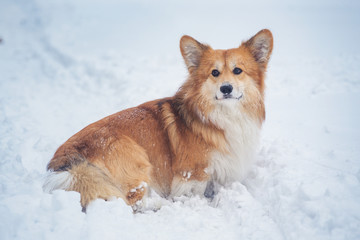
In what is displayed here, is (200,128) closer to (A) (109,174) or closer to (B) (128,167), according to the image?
(B) (128,167)

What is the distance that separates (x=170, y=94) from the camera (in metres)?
6.13

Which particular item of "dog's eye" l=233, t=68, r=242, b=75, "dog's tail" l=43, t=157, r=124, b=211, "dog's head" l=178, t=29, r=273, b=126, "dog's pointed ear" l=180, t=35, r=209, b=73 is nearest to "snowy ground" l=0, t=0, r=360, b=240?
"dog's tail" l=43, t=157, r=124, b=211

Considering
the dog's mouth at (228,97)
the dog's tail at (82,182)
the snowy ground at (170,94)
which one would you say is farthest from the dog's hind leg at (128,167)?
the dog's mouth at (228,97)

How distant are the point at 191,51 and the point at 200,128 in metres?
0.98

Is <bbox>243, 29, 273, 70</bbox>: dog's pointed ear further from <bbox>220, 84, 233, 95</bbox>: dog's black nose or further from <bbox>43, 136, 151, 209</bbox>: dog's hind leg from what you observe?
<bbox>43, 136, 151, 209</bbox>: dog's hind leg

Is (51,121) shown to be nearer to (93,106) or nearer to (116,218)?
(93,106)

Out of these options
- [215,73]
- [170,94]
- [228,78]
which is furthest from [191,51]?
[170,94]

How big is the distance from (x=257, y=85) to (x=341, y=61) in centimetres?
617

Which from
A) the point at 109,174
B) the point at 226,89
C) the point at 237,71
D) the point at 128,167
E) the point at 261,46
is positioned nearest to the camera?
the point at 109,174

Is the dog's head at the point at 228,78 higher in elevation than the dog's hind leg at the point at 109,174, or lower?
higher

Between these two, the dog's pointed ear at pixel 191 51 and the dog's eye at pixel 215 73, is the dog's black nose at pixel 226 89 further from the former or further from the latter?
the dog's pointed ear at pixel 191 51

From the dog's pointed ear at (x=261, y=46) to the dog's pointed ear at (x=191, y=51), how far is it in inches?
21.4

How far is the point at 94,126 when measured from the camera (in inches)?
113

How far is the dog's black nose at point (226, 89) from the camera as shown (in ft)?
9.08
